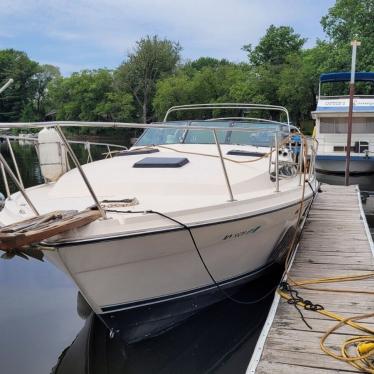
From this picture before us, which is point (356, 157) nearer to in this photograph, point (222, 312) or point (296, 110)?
point (222, 312)

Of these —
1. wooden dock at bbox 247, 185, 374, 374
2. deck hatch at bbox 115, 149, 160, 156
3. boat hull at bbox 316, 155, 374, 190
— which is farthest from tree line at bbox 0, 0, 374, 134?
deck hatch at bbox 115, 149, 160, 156

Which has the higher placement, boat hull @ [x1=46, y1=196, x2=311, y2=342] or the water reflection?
boat hull @ [x1=46, y1=196, x2=311, y2=342]

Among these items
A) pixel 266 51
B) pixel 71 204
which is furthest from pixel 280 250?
pixel 266 51

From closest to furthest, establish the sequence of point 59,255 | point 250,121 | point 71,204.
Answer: point 59,255 < point 71,204 < point 250,121

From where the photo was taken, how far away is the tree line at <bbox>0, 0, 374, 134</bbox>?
28.2 meters

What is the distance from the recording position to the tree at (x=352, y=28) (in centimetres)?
2631

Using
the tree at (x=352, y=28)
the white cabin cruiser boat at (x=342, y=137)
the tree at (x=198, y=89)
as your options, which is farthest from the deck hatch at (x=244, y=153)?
the tree at (x=198, y=89)

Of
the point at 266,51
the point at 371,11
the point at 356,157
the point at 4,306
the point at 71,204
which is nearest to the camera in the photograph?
the point at 71,204

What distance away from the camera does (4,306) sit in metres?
5.57

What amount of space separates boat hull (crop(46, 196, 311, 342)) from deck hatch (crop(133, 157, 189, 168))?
113 cm

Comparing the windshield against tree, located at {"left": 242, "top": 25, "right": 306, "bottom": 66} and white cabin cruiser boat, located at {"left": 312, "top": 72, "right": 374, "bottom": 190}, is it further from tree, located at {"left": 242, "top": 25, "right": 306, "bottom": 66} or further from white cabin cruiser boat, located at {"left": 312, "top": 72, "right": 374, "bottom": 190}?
tree, located at {"left": 242, "top": 25, "right": 306, "bottom": 66}

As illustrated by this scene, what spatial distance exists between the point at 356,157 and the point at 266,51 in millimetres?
27588

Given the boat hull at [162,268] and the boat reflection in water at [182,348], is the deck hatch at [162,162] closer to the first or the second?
the boat hull at [162,268]

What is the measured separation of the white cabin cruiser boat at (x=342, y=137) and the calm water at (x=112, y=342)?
11.5 metres
